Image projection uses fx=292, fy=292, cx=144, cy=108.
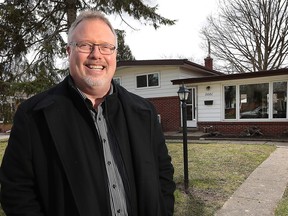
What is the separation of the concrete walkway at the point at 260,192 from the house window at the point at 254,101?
6.31 meters

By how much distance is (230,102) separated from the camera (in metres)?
14.7

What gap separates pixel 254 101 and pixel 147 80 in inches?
244

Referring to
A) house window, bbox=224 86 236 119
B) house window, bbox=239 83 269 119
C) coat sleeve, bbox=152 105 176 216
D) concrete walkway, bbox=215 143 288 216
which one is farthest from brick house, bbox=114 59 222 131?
coat sleeve, bbox=152 105 176 216

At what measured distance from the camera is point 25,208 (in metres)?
1.62

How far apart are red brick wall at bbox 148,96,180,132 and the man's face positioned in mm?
14473

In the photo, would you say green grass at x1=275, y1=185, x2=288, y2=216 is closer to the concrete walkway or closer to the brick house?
the concrete walkway

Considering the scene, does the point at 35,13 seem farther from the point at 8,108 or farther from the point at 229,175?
the point at 229,175

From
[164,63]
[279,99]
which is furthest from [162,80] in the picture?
[279,99]

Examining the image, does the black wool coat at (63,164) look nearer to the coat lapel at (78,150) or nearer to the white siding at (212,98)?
the coat lapel at (78,150)

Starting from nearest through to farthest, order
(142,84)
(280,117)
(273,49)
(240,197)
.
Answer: (240,197) < (280,117) < (142,84) < (273,49)

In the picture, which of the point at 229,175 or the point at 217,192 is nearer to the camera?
the point at 217,192

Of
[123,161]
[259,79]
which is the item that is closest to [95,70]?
[123,161]

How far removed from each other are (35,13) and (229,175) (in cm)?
724

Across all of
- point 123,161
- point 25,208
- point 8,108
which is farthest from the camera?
point 8,108
